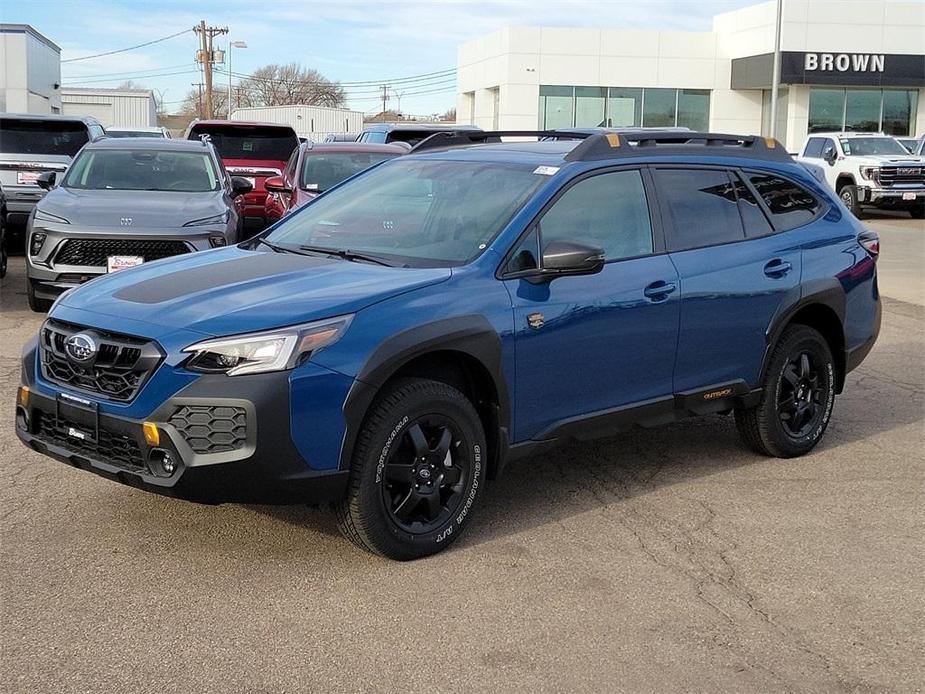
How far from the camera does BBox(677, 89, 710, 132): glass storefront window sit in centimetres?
4753

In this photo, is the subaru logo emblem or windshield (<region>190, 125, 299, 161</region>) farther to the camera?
windshield (<region>190, 125, 299, 161</region>)

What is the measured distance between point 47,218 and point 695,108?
4103cm

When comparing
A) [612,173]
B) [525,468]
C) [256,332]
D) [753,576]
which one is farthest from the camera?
[525,468]

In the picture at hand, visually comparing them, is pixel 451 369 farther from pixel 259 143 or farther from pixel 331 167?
pixel 259 143

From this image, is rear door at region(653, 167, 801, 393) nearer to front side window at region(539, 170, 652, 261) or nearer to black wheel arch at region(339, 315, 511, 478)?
front side window at region(539, 170, 652, 261)

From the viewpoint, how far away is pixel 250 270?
5051mm

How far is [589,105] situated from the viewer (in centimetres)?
4703

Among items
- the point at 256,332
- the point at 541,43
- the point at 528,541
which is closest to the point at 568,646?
the point at 528,541

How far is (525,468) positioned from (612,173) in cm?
168

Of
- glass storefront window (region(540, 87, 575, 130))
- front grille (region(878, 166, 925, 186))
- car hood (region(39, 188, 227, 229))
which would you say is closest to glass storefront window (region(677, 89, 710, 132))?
glass storefront window (region(540, 87, 575, 130))

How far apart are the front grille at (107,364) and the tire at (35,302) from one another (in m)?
5.70

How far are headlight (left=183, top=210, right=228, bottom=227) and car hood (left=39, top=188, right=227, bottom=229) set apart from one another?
0.04 m

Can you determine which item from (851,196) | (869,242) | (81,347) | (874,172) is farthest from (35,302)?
(851,196)

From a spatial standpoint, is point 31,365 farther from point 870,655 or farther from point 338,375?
point 870,655
